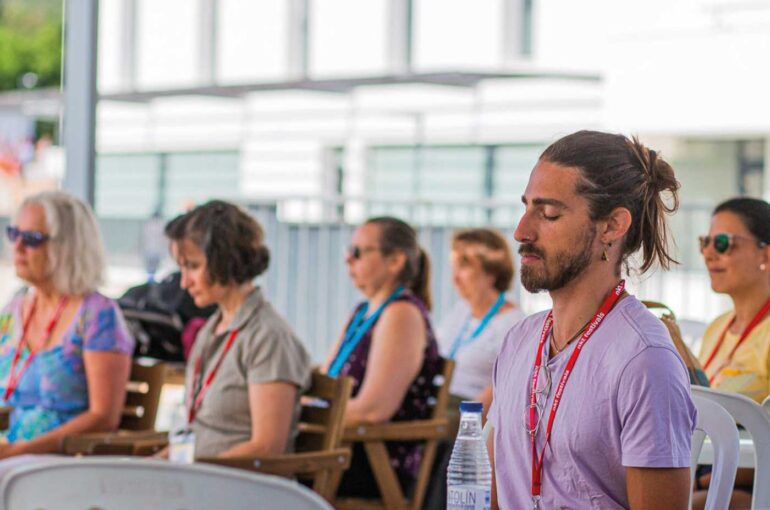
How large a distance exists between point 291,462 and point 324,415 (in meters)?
0.31

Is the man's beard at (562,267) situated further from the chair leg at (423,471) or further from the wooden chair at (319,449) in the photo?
the chair leg at (423,471)

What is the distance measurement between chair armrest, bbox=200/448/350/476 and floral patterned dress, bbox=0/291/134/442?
2.60ft

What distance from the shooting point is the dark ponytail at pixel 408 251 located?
498 cm

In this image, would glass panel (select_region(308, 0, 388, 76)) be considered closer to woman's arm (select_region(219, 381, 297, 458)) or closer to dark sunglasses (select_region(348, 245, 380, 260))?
dark sunglasses (select_region(348, 245, 380, 260))

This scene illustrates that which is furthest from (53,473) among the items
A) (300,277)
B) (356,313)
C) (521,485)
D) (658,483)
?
(300,277)

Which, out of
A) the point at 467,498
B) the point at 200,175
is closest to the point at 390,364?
the point at 467,498

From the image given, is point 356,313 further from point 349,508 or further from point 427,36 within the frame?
point 427,36

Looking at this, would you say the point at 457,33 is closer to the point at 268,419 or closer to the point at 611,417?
the point at 268,419

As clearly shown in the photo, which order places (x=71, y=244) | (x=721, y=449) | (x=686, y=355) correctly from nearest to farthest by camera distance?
1. (x=721, y=449)
2. (x=686, y=355)
3. (x=71, y=244)

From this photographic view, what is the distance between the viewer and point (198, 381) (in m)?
4.05

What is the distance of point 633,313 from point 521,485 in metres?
0.38

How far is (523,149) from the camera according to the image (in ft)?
55.6

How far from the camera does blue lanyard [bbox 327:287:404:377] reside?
16.0 feet

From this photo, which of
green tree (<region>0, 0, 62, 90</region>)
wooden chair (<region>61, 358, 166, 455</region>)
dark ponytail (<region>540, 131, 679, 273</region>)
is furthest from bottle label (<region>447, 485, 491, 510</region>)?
green tree (<region>0, 0, 62, 90</region>)
